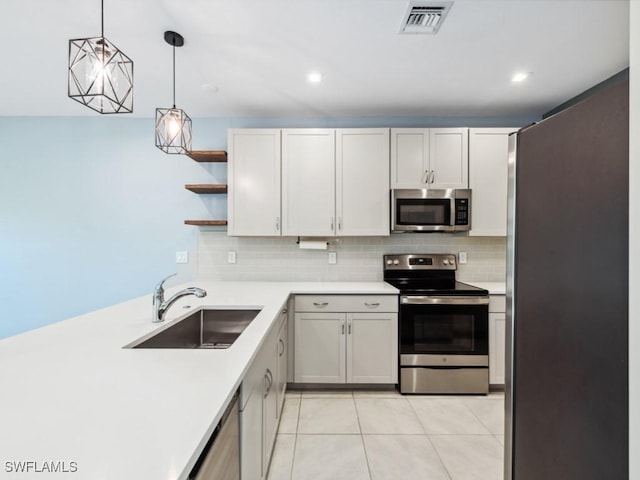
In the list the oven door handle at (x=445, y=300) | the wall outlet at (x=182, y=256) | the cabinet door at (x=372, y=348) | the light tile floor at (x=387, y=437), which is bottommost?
the light tile floor at (x=387, y=437)

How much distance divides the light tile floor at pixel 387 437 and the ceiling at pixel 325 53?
258 cm

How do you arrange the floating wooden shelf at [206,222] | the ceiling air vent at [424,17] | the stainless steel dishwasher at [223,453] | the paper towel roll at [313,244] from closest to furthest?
the stainless steel dishwasher at [223,453], the ceiling air vent at [424,17], the floating wooden shelf at [206,222], the paper towel roll at [313,244]

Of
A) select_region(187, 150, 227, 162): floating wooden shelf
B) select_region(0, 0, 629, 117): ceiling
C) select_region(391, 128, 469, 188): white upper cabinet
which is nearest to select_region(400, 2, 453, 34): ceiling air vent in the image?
select_region(0, 0, 629, 117): ceiling

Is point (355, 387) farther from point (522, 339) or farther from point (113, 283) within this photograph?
point (113, 283)

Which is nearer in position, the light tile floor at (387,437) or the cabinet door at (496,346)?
the light tile floor at (387,437)

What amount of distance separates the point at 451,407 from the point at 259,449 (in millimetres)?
1737

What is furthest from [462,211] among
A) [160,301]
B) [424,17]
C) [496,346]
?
[160,301]

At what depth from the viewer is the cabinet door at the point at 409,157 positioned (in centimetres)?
286

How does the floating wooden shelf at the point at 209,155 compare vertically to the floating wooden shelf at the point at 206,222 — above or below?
above

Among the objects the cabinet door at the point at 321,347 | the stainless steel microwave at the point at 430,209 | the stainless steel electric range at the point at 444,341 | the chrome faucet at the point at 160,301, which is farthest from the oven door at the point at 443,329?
the chrome faucet at the point at 160,301

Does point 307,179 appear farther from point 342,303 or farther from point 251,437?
point 251,437

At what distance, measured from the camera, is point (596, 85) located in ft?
8.13

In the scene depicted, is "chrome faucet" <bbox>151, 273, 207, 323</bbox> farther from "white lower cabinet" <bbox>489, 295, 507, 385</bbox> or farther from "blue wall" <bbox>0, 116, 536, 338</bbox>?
"white lower cabinet" <bbox>489, 295, 507, 385</bbox>

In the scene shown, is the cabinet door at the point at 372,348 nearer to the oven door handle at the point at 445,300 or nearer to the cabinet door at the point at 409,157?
the oven door handle at the point at 445,300
